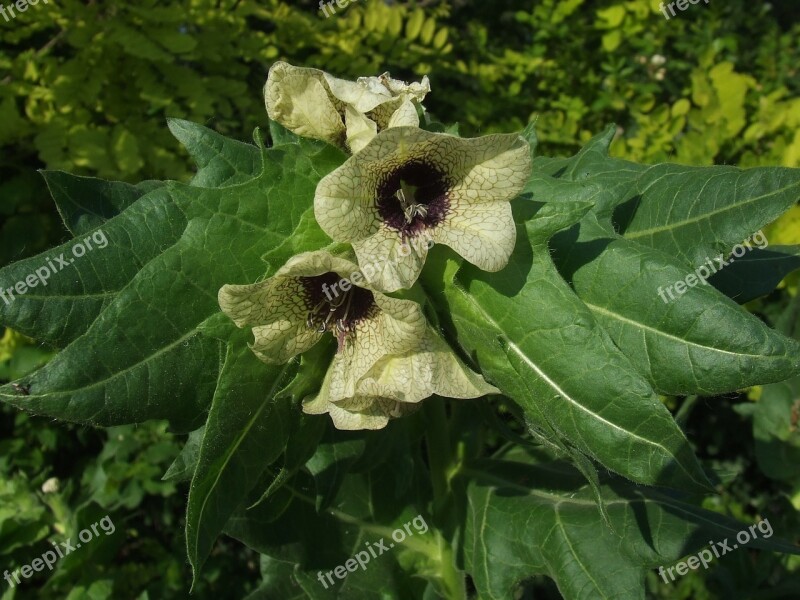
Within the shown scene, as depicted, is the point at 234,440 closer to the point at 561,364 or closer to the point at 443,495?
the point at 561,364

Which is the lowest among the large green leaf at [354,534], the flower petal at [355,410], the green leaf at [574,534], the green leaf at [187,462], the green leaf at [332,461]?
the large green leaf at [354,534]

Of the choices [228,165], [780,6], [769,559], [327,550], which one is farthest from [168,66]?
[780,6]

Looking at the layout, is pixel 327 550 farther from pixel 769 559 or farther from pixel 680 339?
pixel 769 559

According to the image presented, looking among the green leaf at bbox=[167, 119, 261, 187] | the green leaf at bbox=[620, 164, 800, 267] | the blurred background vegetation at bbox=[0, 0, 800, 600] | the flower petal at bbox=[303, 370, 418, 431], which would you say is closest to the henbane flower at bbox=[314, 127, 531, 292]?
the flower petal at bbox=[303, 370, 418, 431]

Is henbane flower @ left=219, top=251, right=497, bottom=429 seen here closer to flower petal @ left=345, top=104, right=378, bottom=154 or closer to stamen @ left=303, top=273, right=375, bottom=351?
stamen @ left=303, top=273, right=375, bottom=351

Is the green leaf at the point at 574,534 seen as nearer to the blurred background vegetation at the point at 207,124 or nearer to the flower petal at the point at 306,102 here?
the blurred background vegetation at the point at 207,124

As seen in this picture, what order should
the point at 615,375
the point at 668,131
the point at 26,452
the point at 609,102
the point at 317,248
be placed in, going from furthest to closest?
the point at 609,102
the point at 668,131
the point at 26,452
the point at 317,248
the point at 615,375

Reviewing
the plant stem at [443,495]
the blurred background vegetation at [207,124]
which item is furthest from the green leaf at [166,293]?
the blurred background vegetation at [207,124]
